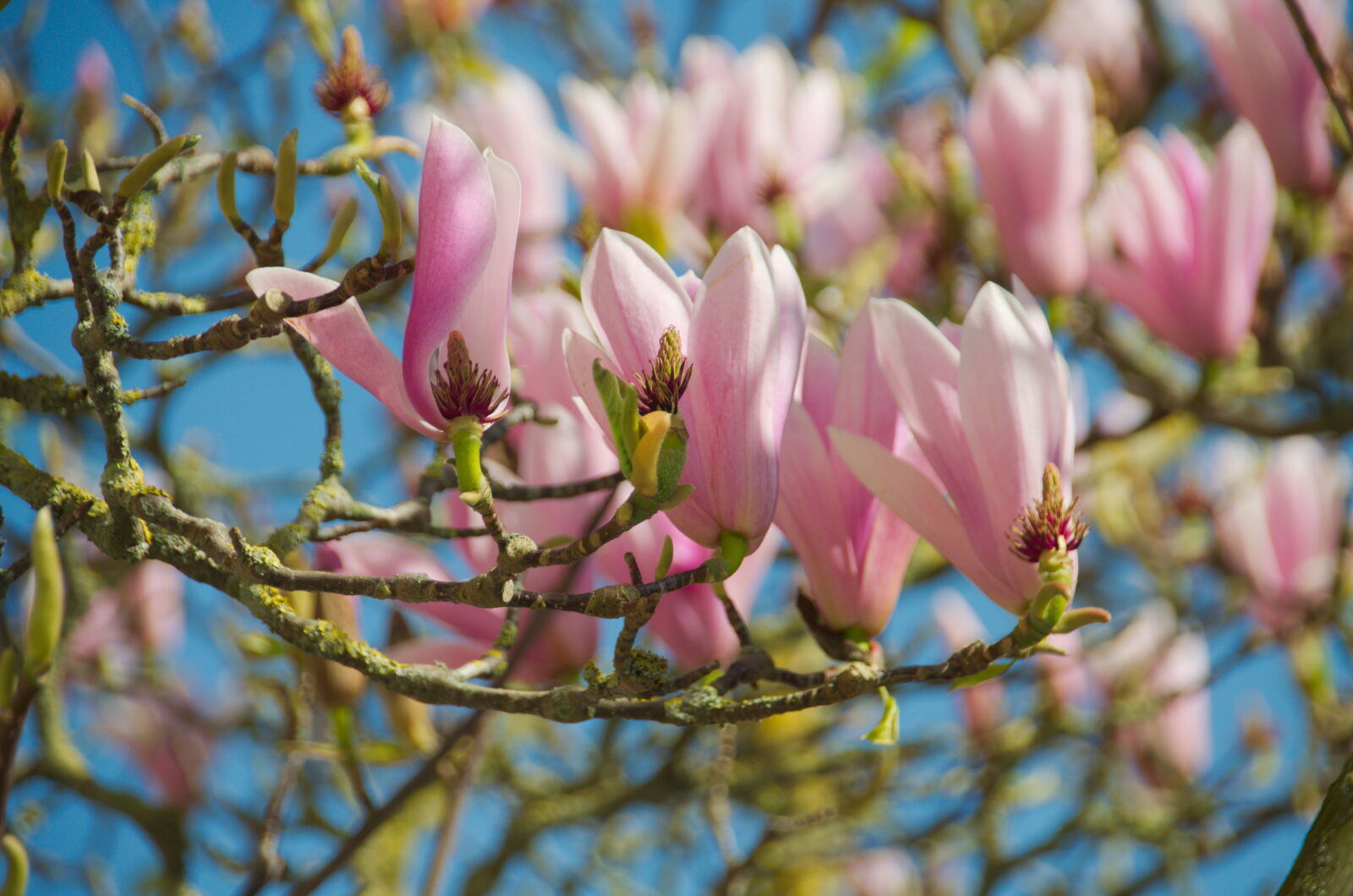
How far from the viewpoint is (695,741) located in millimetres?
1393

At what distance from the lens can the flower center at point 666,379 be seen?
497mm

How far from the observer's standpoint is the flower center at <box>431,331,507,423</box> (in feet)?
1.72

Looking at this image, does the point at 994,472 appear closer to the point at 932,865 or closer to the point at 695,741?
the point at 695,741

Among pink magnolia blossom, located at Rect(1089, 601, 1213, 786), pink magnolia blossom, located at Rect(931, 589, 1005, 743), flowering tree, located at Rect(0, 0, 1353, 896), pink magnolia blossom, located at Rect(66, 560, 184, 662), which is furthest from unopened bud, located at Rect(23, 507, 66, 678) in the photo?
pink magnolia blossom, located at Rect(1089, 601, 1213, 786)

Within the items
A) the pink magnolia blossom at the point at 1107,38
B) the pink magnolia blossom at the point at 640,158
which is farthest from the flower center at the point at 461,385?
the pink magnolia blossom at the point at 1107,38

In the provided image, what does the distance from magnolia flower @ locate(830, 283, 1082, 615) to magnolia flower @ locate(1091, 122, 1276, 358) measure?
511 mm

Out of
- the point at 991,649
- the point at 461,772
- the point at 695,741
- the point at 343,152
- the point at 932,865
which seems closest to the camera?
the point at 991,649

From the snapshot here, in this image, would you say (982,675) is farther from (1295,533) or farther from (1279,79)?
(1295,533)

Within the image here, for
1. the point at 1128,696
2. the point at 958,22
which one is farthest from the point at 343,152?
the point at 1128,696

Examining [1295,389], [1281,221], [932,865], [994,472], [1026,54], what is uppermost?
[1026,54]

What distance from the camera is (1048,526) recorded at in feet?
1.77

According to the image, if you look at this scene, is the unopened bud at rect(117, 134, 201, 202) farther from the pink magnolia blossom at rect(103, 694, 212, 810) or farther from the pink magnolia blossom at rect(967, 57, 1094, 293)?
the pink magnolia blossom at rect(103, 694, 212, 810)

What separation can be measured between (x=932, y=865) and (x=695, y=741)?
0.74 meters

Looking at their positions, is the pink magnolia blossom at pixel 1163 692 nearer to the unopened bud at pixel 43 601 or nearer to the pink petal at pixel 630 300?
the pink petal at pixel 630 300
